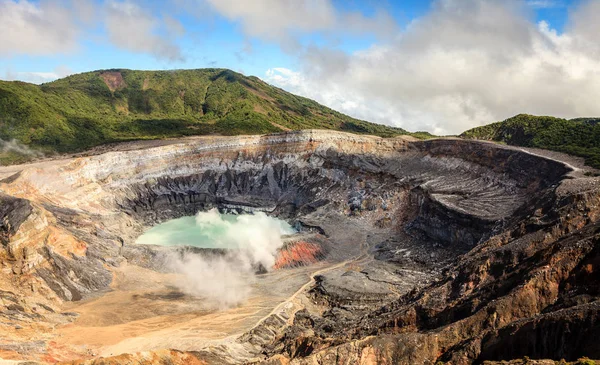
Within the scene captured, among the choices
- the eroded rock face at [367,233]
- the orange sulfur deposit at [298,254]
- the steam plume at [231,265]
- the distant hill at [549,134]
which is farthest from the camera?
the distant hill at [549,134]

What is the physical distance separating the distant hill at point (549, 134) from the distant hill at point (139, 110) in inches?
1274

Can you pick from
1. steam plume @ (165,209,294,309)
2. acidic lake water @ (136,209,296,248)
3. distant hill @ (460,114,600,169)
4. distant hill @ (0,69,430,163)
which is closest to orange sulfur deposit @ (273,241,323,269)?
steam plume @ (165,209,294,309)

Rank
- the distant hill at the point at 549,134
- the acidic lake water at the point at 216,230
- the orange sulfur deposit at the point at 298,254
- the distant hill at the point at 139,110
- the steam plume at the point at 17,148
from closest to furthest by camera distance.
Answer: the orange sulfur deposit at the point at 298,254 → the acidic lake water at the point at 216,230 → the distant hill at the point at 549,134 → the steam plume at the point at 17,148 → the distant hill at the point at 139,110

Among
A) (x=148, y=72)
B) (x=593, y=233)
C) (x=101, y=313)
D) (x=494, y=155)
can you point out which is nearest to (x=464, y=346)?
(x=593, y=233)

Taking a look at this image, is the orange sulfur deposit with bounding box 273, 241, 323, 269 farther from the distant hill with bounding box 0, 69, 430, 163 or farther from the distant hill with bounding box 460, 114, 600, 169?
the distant hill with bounding box 0, 69, 430, 163

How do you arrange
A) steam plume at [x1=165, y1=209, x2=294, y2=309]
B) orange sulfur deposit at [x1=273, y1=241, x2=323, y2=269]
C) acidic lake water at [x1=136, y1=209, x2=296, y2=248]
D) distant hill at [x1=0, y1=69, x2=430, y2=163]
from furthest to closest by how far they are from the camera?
distant hill at [x1=0, y1=69, x2=430, y2=163]
acidic lake water at [x1=136, y1=209, x2=296, y2=248]
orange sulfur deposit at [x1=273, y1=241, x2=323, y2=269]
steam plume at [x1=165, y1=209, x2=294, y2=309]

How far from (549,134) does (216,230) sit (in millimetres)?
65866

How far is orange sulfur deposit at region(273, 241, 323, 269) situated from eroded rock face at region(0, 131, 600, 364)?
0.20 m

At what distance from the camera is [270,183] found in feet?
301

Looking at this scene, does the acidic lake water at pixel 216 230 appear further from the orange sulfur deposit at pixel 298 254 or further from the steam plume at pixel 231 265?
the orange sulfur deposit at pixel 298 254

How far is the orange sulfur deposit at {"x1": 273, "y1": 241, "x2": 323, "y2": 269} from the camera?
58375mm

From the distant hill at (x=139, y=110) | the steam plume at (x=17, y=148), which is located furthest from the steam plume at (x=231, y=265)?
the distant hill at (x=139, y=110)

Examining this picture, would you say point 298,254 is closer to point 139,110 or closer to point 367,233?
point 367,233

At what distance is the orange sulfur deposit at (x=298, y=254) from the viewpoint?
58.4 metres
